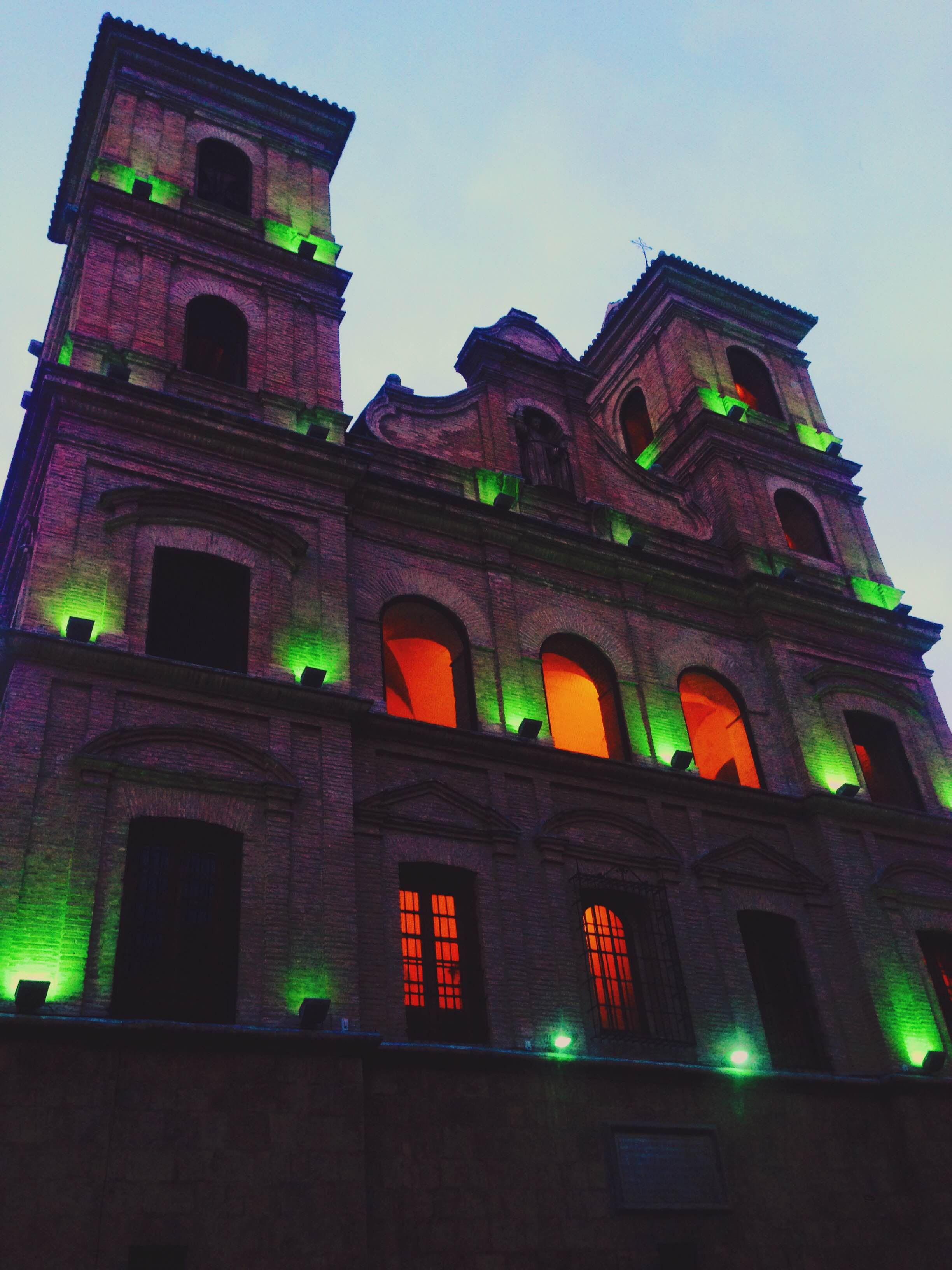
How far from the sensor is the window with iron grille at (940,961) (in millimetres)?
16484

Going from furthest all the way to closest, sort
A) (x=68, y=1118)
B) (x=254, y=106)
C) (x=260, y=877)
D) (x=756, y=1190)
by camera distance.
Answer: (x=254, y=106), (x=756, y=1190), (x=260, y=877), (x=68, y=1118)

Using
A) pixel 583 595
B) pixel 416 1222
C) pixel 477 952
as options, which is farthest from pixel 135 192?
pixel 416 1222

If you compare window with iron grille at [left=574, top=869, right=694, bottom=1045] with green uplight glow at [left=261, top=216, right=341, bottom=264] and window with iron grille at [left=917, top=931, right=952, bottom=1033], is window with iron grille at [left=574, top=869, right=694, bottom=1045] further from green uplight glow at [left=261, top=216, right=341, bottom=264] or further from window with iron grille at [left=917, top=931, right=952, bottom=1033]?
green uplight glow at [left=261, top=216, right=341, bottom=264]

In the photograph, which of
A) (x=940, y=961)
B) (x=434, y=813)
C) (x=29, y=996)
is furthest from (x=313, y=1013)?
(x=940, y=961)

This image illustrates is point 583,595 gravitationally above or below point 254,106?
below

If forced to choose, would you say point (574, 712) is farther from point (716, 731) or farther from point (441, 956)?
point (441, 956)

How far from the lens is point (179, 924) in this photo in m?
11.7

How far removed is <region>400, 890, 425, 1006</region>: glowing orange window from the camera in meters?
12.8

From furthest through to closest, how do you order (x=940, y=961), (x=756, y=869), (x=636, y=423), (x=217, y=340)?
(x=636, y=423), (x=217, y=340), (x=940, y=961), (x=756, y=869)

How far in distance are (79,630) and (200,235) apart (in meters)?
8.21

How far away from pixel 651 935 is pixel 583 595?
546 centimetres

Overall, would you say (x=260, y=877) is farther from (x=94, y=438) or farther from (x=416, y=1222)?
(x=94, y=438)

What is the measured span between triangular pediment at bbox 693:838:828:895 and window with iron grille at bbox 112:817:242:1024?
258 inches

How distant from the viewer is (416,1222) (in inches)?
434
